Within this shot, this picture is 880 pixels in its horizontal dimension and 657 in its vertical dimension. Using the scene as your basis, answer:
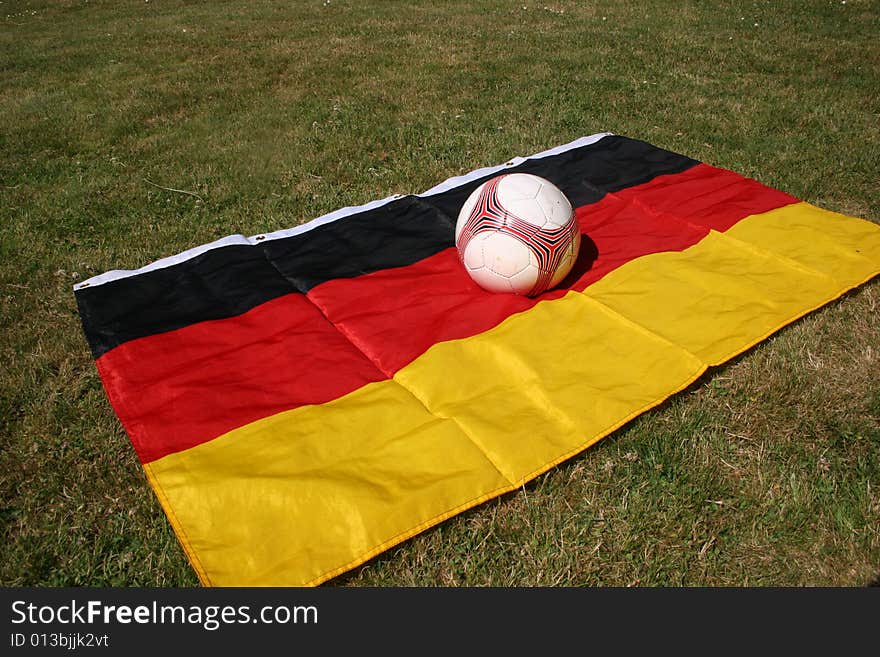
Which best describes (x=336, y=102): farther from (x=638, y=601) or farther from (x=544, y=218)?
(x=638, y=601)

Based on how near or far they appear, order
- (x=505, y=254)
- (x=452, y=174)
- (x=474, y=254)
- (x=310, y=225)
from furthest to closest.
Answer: (x=452, y=174), (x=310, y=225), (x=474, y=254), (x=505, y=254)

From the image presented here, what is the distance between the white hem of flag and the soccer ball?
1.40 metres

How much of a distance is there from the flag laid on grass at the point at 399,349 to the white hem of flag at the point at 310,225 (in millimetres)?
25

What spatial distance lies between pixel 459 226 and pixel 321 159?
2.58m

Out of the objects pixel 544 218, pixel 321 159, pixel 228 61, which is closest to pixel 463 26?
pixel 228 61

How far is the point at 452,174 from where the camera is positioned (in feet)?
19.0

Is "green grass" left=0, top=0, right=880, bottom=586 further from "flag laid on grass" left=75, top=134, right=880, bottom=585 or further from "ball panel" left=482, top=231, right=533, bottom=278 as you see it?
"ball panel" left=482, top=231, right=533, bottom=278

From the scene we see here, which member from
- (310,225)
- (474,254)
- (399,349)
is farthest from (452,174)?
(399,349)

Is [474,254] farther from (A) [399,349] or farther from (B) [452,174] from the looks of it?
(B) [452,174]

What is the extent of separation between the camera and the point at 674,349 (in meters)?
3.56

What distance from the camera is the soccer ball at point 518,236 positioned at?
3.72 metres

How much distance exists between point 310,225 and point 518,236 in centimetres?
186

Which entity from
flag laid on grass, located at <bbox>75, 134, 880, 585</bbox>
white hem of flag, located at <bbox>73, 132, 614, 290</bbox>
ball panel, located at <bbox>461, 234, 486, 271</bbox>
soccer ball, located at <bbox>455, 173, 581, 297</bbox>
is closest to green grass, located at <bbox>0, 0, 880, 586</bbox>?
flag laid on grass, located at <bbox>75, 134, 880, 585</bbox>

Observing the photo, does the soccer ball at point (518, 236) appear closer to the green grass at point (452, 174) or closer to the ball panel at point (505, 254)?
the ball panel at point (505, 254)
